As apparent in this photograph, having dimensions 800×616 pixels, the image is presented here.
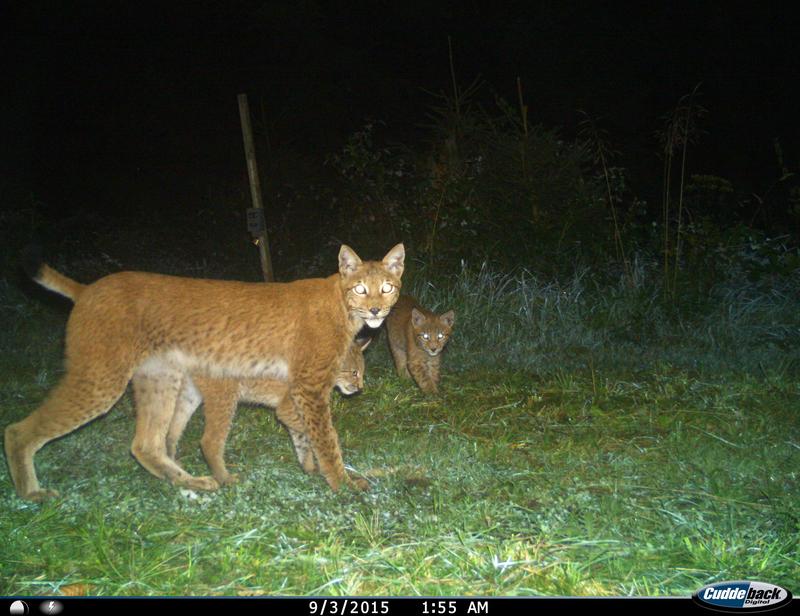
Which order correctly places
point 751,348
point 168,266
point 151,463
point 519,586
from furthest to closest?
point 168,266 < point 751,348 < point 151,463 < point 519,586

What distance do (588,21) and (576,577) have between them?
19.8 metres

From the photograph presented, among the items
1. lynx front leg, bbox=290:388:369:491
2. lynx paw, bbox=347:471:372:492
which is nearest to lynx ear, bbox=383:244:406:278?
lynx front leg, bbox=290:388:369:491

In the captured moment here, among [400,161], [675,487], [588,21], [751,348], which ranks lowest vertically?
[751,348]

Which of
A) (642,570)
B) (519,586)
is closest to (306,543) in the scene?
(519,586)

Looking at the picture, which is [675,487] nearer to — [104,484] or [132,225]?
[104,484]

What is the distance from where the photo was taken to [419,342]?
780 centimetres

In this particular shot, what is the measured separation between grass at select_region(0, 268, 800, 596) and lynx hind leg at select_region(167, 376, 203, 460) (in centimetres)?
24

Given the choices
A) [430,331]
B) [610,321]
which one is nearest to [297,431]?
[430,331]

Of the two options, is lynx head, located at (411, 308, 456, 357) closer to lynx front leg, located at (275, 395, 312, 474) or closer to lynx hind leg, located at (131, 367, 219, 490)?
lynx front leg, located at (275, 395, 312, 474)

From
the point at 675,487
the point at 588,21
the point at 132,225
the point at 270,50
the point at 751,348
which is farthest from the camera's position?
the point at 588,21

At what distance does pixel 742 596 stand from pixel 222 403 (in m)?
3.35

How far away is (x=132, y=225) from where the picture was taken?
53.3 feet

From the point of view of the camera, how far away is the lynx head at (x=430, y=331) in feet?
25.5

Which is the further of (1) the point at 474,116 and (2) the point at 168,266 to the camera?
(2) the point at 168,266
